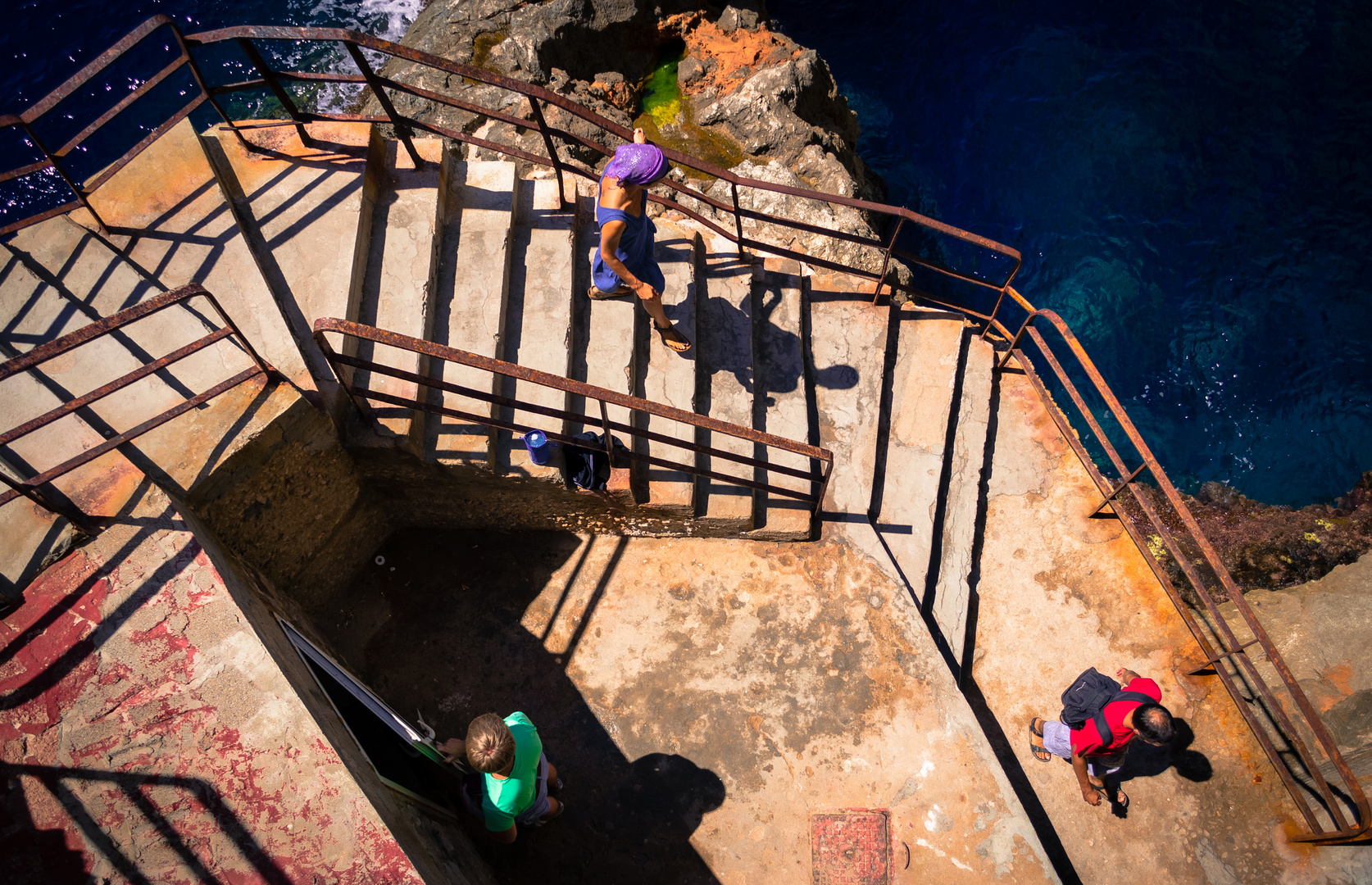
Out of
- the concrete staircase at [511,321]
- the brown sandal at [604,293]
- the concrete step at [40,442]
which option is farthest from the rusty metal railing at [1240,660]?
the concrete step at [40,442]

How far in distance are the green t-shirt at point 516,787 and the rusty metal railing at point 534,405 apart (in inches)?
69.7

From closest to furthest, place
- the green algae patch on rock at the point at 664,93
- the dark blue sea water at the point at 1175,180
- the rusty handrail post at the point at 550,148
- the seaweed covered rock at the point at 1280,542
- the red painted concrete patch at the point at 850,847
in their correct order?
the red painted concrete patch at the point at 850,847, the rusty handrail post at the point at 550,148, the seaweed covered rock at the point at 1280,542, the green algae patch on rock at the point at 664,93, the dark blue sea water at the point at 1175,180

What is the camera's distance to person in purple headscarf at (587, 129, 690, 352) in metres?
4.43

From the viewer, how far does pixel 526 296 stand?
5371 millimetres

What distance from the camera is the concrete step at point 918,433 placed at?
575cm

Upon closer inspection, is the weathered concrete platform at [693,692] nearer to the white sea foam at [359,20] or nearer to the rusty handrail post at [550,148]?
the rusty handrail post at [550,148]

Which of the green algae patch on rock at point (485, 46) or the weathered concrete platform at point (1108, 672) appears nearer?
the weathered concrete platform at point (1108, 672)

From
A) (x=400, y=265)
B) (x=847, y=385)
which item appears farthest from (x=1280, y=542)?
(x=400, y=265)

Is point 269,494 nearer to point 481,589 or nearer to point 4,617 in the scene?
point 4,617

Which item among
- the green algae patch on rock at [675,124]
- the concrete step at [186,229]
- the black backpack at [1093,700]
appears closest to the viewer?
the black backpack at [1093,700]

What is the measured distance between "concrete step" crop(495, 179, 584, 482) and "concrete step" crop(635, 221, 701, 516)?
654 millimetres

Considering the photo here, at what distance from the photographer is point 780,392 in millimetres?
5926

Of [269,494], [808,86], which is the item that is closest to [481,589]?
[269,494]

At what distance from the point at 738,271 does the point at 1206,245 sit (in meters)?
8.31
